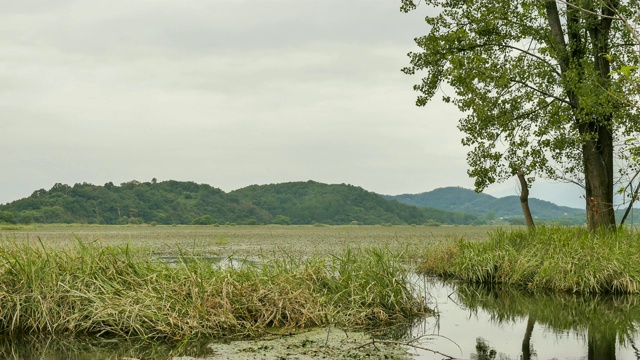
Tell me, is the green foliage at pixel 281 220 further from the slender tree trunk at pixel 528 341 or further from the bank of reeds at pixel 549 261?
the slender tree trunk at pixel 528 341

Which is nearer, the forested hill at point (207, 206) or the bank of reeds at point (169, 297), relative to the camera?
the bank of reeds at point (169, 297)

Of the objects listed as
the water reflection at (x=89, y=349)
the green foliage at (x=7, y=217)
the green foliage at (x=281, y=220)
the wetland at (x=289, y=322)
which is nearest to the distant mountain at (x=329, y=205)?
the green foliage at (x=281, y=220)

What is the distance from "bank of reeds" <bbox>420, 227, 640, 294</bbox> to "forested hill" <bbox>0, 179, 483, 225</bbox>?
209ft

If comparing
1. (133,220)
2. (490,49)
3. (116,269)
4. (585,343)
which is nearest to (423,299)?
(585,343)

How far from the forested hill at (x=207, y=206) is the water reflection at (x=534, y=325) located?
66.7m

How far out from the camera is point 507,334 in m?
8.43

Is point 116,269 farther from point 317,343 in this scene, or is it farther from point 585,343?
point 585,343

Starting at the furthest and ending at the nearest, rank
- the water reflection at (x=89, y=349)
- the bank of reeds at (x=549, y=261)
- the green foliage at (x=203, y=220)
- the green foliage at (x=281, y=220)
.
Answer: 1. the green foliage at (x=281, y=220)
2. the green foliage at (x=203, y=220)
3. the bank of reeds at (x=549, y=261)
4. the water reflection at (x=89, y=349)

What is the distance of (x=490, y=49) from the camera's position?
1697 centimetres

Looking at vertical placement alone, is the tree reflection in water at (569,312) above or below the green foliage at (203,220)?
below

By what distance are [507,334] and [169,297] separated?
185 inches

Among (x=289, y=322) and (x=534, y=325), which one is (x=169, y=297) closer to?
(x=289, y=322)

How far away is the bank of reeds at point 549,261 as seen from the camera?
11977 millimetres

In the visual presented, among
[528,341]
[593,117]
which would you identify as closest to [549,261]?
[593,117]
